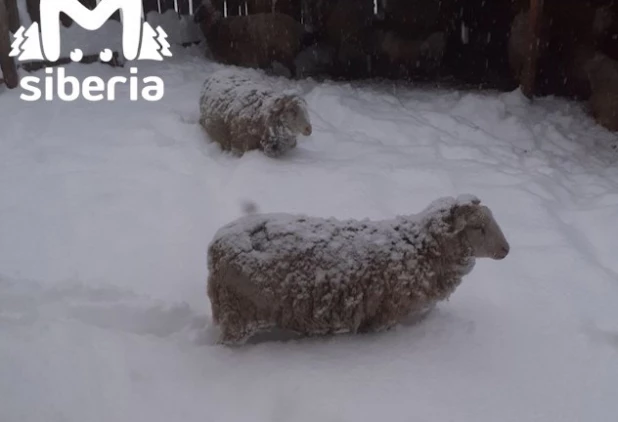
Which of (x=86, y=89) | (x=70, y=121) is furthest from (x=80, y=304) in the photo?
(x=86, y=89)

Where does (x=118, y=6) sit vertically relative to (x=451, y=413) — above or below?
above

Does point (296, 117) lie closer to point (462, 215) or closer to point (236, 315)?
point (462, 215)

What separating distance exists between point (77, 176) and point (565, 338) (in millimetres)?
3716

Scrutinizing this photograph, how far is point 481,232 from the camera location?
308 centimetres

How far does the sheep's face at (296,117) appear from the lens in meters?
5.36

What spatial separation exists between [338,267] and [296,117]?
8.86ft

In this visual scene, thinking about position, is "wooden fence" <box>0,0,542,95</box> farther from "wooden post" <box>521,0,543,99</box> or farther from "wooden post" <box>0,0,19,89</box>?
"wooden post" <box>521,0,543,99</box>

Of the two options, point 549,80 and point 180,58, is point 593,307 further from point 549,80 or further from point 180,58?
point 180,58

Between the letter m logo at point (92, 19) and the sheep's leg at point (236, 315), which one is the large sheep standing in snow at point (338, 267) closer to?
the sheep's leg at point (236, 315)

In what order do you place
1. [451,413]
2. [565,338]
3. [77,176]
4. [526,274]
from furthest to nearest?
[77,176]
[526,274]
[565,338]
[451,413]

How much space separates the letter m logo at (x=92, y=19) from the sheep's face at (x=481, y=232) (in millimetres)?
6721

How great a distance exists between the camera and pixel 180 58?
9.09 metres
